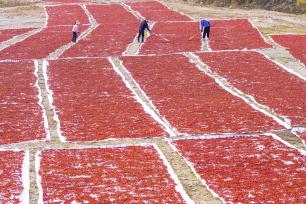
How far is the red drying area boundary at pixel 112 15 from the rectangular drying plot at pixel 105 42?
60.4 inches

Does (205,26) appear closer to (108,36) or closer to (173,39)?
(173,39)

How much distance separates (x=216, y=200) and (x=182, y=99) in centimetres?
1360

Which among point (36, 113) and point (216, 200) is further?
point (36, 113)

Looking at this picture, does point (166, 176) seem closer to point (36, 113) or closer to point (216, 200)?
point (216, 200)

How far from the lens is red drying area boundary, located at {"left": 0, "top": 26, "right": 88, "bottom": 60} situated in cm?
4441

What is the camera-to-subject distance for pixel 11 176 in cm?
1919

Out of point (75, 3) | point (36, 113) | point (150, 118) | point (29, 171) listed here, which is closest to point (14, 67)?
point (36, 113)

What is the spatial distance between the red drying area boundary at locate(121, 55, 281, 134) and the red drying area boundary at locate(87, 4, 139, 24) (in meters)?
20.1

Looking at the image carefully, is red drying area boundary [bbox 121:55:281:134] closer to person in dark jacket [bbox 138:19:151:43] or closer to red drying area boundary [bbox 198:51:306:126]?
red drying area boundary [bbox 198:51:306:126]

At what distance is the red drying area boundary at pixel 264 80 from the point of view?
28.5m

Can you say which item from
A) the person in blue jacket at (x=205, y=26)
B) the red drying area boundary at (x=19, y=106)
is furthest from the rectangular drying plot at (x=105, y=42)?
the red drying area boundary at (x=19, y=106)

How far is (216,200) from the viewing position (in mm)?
17109

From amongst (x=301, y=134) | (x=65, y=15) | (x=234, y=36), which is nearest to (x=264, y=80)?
(x=301, y=134)

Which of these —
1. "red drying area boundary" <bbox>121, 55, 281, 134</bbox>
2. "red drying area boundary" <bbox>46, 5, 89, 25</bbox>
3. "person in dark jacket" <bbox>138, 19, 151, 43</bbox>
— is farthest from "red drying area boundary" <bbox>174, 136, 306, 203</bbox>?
"red drying area boundary" <bbox>46, 5, 89, 25</bbox>
